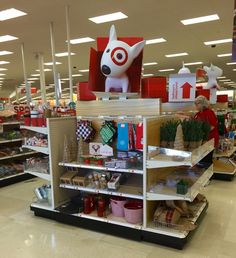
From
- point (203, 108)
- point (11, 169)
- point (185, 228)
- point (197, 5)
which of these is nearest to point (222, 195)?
point (203, 108)

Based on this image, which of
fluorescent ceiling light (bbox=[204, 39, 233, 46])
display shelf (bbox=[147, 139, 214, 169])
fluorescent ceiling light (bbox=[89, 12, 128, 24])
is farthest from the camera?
fluorescent ceiling light (bbox=[204, 39, 233, 46])

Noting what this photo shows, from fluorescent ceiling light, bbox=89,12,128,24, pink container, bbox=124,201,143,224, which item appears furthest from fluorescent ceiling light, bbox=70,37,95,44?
pink container, bbox=124,201,143,224

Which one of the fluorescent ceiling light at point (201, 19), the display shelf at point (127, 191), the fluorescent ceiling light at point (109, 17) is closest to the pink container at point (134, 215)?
the display shelf at point (127, 191)

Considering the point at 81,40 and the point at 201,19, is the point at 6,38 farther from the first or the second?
the point at 201,19

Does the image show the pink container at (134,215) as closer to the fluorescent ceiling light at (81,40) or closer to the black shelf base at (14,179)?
the black shelf base at (14,179)

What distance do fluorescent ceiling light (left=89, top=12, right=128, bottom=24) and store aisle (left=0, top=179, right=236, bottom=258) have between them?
4.30 m

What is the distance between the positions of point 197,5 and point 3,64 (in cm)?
891

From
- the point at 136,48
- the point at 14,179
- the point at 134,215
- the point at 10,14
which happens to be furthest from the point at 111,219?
the point at 10,14

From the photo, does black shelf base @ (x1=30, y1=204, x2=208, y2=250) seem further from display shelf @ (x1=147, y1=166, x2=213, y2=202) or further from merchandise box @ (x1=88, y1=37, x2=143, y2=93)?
merchandise box @ (x1=88, y1=37, x2=143, y2=93)

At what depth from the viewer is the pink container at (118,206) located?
9.99ft

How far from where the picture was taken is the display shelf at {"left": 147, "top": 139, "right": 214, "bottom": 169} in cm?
254

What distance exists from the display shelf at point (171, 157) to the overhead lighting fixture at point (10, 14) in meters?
4.35

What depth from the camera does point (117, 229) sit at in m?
2.97

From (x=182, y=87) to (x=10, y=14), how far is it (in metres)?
4.24
